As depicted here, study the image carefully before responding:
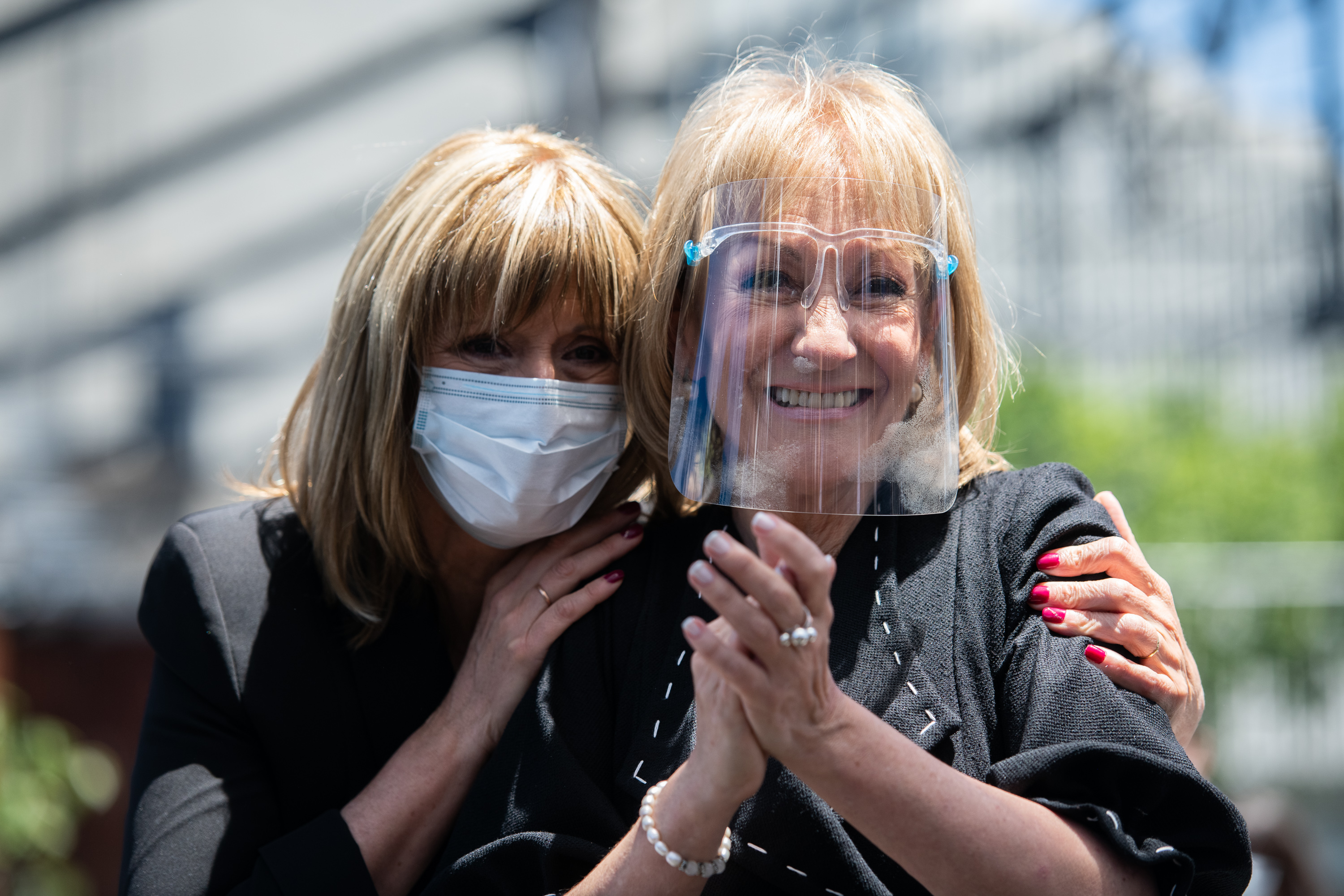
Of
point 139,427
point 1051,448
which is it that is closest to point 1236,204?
point 1051,448

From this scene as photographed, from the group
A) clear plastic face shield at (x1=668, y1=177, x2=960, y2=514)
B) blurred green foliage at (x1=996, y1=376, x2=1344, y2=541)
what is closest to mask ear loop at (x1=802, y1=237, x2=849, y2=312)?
clear plastic face shield at (x1=668, y1=177, x2=960, y2=514)

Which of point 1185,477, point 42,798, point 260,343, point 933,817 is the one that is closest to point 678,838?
point 933,817

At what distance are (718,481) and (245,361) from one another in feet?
19.2

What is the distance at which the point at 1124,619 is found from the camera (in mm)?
1636

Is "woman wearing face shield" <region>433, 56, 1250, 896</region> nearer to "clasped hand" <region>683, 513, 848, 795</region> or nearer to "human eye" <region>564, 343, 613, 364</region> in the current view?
"clasped hand" <region>683, 513, 848, 795</region>

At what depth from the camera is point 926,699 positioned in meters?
1.61

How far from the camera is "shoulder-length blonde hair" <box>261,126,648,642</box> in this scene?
Result: 2004 millimetres

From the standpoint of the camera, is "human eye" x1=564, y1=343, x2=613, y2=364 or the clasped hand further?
"human eye" x1=564, y1=343, x2=613, y2=364

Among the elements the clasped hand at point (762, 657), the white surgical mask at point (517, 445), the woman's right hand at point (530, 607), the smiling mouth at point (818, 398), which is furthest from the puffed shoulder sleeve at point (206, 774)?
the smiling mouth at point (818, 398)

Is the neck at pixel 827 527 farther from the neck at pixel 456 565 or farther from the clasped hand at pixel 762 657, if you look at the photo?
the neck at pixel 456 565

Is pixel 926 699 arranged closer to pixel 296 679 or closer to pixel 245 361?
pixel 296 679

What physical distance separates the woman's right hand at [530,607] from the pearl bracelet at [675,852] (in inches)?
18.2

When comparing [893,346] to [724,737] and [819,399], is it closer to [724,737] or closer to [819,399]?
[819,399]

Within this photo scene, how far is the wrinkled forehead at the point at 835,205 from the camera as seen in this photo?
5.11 feet
